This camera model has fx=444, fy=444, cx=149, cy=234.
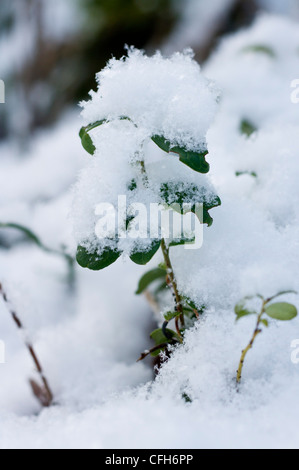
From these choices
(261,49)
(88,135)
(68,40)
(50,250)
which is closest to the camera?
(88,135)

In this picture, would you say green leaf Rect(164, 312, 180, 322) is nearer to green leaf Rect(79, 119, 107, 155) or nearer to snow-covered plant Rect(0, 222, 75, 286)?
green leaf Rect(79, 119, 107, 155)

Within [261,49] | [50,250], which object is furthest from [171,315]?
[261,49]

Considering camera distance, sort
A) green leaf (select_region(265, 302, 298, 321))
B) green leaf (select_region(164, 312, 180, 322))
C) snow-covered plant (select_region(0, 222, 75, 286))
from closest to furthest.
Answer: green leaf (select_region(265, 302, 298, 321))
green leaf (select_region(164, 312, 180, 322))
snow-covered plant (select_region(0, 222, 75, 286))

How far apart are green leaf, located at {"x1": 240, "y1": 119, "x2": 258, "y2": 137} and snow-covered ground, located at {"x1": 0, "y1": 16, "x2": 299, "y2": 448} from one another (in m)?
0.02

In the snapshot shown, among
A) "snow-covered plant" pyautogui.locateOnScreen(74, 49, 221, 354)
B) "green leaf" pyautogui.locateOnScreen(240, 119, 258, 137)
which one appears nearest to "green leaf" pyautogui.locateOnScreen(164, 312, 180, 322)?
"snow-covered plant" pyautogui.locateOnScreen(74, 49, 221, 354)

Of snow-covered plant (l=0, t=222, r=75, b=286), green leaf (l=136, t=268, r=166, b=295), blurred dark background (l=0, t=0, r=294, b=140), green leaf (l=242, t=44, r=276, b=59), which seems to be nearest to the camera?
green leaf (l=136, t=268, r=166, b=295)

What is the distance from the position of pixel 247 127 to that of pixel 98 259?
0.65m

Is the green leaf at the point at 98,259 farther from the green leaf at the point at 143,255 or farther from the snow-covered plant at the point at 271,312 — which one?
the snow-covered plant at the point at 271,312

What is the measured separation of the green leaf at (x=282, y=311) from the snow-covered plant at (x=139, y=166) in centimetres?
12

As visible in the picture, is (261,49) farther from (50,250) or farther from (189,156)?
(189,156)

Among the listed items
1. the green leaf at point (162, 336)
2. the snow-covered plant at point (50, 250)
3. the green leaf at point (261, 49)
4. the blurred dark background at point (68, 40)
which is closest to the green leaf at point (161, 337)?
the green leaf at point (162, 336)

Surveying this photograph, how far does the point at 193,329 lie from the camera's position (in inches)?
23.8

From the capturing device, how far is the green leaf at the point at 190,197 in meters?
0.58

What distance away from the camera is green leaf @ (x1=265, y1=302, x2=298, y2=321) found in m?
0.49
